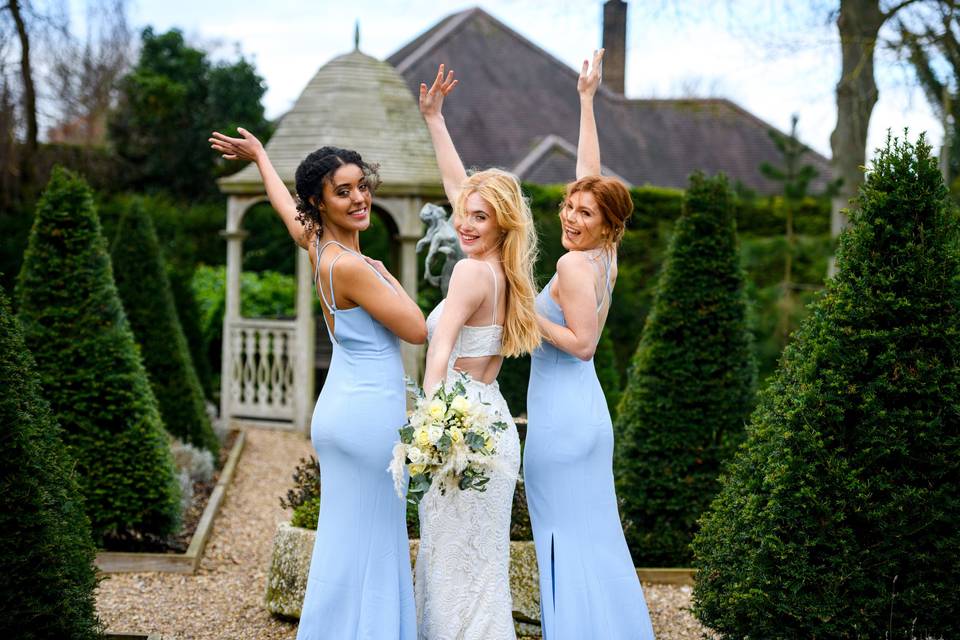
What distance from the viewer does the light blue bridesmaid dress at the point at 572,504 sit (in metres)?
4.13

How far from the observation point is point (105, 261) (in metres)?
6.65

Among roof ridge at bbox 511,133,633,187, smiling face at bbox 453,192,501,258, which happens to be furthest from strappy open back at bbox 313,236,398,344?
roof ridge at bbox 511,133,633,187

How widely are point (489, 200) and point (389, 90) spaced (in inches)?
359

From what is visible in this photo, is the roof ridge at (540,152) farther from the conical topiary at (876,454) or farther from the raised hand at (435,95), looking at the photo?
the conical topiary at (876,454)

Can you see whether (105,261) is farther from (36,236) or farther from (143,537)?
(143,537)

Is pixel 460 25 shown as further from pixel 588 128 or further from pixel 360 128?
pixel 588 128

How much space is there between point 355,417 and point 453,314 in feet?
1.70

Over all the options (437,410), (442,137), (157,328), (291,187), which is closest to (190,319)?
(291,187)

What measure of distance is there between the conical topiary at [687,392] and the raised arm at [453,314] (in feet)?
9.41

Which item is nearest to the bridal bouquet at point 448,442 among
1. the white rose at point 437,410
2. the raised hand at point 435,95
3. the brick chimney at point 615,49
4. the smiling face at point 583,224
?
the white rose at point 437,410

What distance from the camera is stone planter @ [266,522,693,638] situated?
514cm

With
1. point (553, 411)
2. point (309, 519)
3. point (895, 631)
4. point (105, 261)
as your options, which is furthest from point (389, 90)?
point (895, 631)

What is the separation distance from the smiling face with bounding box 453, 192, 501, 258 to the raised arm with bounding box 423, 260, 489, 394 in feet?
0.27

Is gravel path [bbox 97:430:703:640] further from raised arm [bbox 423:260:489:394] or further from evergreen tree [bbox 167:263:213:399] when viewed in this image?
evergreen tree [bbox 167:263:213:399]
